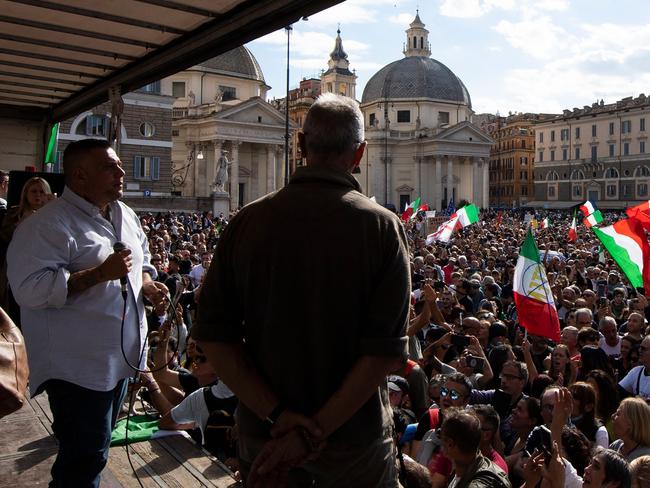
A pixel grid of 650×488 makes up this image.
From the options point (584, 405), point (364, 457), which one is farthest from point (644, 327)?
point (364, 457)

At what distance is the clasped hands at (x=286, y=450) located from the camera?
201 centimetres

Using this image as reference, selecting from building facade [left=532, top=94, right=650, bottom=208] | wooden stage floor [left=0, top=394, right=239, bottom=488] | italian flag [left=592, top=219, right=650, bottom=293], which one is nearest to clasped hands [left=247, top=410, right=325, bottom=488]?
wooden stage floor [left=0, top=394, right=239, bottom=488]

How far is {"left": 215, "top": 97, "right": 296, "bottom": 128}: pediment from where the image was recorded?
185ft

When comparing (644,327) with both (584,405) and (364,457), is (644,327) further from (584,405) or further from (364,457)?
(364,457)

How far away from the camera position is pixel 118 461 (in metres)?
4.27

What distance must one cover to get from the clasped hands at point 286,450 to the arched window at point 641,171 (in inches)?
3526

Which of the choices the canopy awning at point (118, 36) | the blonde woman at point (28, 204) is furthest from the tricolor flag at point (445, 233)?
the blonde woman at point (28, 204)

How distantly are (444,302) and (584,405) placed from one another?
16.6 ft

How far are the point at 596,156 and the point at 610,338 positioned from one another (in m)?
86.0

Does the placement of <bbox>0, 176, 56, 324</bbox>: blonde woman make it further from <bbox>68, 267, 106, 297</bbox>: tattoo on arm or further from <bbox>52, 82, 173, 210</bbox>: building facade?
<bbox>52, 82, 173, 210</bbox>: building facade

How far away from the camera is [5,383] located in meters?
1.74

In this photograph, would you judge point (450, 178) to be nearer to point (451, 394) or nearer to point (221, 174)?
point (221, 174)

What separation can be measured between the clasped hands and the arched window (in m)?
89.6

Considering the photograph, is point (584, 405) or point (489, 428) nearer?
point (489, 428)
